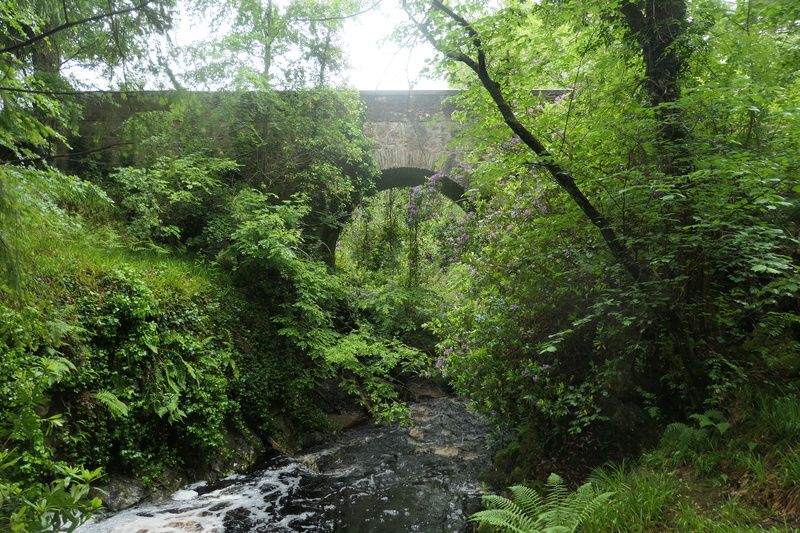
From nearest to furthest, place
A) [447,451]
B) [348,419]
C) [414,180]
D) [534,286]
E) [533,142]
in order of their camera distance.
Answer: [533,142] → [534,286] → [447,451] → [348,419] → [414,180]

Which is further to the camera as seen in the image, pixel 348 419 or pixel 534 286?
pixel 348 419

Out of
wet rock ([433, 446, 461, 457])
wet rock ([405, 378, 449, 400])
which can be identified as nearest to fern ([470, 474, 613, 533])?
wet rock ([433, 446, 461, 457])

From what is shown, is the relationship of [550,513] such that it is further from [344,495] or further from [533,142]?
[533,142]

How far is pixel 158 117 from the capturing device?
331 centimetres

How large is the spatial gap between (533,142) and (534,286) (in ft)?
5.17

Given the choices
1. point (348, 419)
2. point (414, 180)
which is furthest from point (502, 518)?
point (414, 180)

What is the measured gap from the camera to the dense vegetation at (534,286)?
3.18m

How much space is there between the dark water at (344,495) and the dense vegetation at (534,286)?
457 mm

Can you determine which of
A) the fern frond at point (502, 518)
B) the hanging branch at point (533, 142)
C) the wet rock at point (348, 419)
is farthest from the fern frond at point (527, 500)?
the wet rock at point (348, 419)

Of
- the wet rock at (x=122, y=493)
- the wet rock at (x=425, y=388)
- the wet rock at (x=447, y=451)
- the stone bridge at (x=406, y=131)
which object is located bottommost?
the wet rock at (x=425, y=388)

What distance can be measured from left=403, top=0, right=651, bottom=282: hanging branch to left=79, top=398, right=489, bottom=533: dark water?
3.16 meters

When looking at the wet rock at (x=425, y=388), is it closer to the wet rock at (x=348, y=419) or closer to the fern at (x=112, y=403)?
the wet rock at (x=348, y=419)

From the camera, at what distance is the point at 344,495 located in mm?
5762

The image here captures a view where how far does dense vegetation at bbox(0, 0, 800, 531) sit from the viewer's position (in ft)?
10.4
